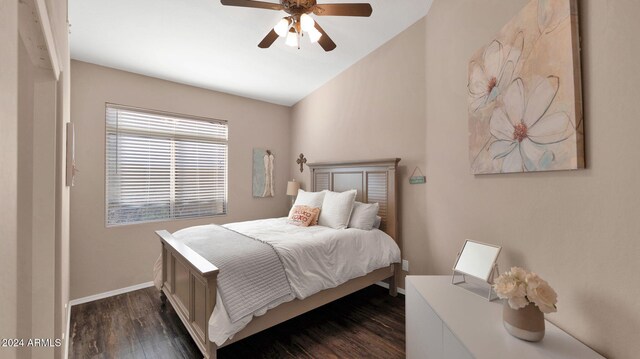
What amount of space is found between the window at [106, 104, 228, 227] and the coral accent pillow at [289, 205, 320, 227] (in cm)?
143

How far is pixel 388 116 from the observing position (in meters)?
3.07

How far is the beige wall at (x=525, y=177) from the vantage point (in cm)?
97

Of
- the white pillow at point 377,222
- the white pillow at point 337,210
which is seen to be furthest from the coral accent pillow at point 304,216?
the white pillow at point 377,222

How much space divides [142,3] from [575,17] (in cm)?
287

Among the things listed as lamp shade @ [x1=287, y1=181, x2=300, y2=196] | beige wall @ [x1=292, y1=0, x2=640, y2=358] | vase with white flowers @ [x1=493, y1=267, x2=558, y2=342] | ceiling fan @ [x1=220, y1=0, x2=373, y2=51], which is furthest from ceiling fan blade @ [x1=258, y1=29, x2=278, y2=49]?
lamp shade @ [x1=287, y1=181, x2=300, y2=196]

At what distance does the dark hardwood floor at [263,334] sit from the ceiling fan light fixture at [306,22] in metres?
2.44

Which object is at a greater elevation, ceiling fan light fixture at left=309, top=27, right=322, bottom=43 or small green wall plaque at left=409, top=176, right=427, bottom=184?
ceiling fan light fixture at left=309, top=27, right=322, bottom=43

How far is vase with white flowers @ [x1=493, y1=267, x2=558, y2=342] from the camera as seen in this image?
109 centimetres

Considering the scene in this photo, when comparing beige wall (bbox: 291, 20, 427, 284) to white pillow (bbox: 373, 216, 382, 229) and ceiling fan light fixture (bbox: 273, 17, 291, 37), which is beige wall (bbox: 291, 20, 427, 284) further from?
ceiling fan light fixture (bbox: 273, 17, 291, 37)

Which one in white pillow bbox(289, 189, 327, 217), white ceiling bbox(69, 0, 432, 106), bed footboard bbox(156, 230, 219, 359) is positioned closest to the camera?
bed footboard bbox(156, 230, 219, 359)

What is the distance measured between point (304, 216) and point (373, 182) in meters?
0.93

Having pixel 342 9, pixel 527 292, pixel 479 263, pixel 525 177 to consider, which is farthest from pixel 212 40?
pixel 527 292

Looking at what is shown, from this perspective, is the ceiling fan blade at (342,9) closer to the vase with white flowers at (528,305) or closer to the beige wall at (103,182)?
the vase with white flowers at (528,305)

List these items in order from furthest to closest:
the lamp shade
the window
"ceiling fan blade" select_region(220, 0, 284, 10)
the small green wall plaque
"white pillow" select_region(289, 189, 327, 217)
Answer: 1. the lamp shade
2. "white pillow" select_region(289, 189, 327, 217)
3. the window
4. the small green wall plaque
5. "ceiling fan blade" select_region(220, 0, 284, 10)
